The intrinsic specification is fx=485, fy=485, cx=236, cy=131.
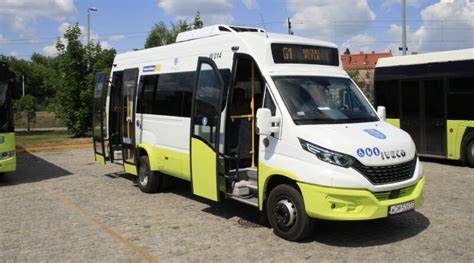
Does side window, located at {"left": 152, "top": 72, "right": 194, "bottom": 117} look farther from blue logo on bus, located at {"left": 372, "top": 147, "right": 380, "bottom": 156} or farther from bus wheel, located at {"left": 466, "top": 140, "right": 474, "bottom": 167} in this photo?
bus wheel, located at {"left": 466, "top": 140, "right": 474, "bottom": 167}

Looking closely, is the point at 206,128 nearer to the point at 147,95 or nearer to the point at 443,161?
the point at 147,95

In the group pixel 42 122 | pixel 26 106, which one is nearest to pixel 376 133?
pixel 26 106

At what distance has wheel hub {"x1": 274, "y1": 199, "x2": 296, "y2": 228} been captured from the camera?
20.6 feet

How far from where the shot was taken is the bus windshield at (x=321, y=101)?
6457mm

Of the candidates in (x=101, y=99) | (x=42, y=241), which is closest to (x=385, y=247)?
(x=42, y=241)

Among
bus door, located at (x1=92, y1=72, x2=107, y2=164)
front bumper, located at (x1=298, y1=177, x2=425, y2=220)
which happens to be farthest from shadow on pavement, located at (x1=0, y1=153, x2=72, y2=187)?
front bumper, located at (x1=298, y1=177, x2=425, y2=220)

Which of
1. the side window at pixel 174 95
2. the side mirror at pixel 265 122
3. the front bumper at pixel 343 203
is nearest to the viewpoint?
the front bumper at pixel 343 203

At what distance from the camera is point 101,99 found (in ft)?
37.0

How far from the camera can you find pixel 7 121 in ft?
36.7

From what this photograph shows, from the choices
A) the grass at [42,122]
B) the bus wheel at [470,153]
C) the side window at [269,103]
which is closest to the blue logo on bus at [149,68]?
the side window at [269,103]

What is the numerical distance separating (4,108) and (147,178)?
4.08 meters

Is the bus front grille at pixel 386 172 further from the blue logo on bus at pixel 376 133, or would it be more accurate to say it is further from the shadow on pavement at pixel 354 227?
the shadow on pavement at pixel 354 227

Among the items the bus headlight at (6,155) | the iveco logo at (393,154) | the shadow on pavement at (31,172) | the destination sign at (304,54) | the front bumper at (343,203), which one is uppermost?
the destination sign at (304,54)

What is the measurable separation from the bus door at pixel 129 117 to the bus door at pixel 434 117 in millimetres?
8394
